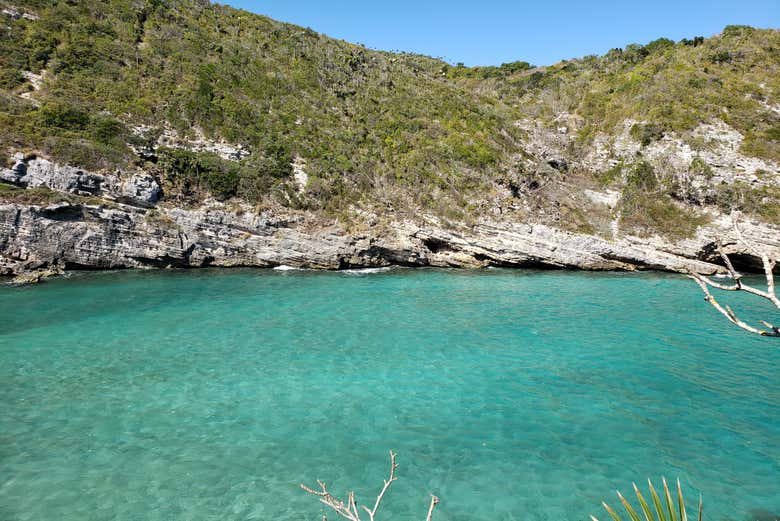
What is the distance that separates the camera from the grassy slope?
2723 centimetres

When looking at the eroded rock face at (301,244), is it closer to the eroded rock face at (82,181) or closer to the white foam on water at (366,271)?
the white foam on water at (366,271)

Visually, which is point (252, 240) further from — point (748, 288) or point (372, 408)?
point (748, 288)

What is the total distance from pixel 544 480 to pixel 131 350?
11545 mm

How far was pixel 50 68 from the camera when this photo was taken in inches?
1126

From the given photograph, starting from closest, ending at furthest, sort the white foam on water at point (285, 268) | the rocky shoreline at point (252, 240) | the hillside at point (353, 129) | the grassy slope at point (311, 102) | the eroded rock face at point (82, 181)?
1. the rocky shoreline at point (252, 240)
2. the eroded rock face at point (82, 181)
3. the white foam on water at point (285, 268)
4. the hillside at point (353, 129)
5. the grassy slope at point (311, 102)

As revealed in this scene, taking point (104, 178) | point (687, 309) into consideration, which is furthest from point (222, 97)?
point (687, 309)

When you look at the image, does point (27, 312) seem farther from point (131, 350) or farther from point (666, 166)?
point (666, 166)

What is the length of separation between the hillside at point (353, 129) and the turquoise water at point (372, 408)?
473 inches

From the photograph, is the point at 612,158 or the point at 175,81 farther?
the point at 612,158

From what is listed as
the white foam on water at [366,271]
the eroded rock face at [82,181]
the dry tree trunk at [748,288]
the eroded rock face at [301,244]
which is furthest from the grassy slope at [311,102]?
the dry tree trunk at [748,288]

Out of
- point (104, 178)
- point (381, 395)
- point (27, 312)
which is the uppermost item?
point (104, 178)

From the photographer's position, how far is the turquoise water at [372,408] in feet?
22.3

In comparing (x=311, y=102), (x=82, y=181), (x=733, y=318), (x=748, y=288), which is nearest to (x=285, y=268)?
(x=82, y=181)

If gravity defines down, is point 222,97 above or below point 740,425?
above
